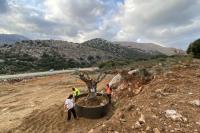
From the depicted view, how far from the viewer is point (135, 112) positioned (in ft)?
34.2

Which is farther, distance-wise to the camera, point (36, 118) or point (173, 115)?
point (36, 118)

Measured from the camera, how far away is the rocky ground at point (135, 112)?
927 cm

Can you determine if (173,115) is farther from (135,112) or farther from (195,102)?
(195,102)

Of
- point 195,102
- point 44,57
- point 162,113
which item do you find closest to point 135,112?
point 162,113

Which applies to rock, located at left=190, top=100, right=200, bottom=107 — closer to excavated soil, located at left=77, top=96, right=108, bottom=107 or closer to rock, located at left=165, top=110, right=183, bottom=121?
rock, located at left=165, top=110, right=183, bottom=121

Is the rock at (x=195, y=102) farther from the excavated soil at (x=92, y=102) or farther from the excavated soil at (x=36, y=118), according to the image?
the excavated soil at (x=92, y=102)

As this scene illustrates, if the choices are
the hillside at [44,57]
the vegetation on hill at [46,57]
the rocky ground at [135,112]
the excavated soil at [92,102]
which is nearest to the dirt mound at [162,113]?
the rocky ground at [135,112]

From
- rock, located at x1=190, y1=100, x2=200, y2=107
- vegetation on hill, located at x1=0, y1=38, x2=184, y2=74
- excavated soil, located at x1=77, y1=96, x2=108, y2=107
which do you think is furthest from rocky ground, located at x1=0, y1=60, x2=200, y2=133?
vegetation on hill, located at x1=0, y1=38, x2=184, y2=74

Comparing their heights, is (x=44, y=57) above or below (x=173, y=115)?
above

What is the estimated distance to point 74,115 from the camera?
13953mm

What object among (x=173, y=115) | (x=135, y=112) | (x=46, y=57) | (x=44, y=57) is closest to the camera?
(x=173, y=115)

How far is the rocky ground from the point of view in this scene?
927cm

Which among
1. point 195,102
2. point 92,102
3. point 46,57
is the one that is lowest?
point 92,102

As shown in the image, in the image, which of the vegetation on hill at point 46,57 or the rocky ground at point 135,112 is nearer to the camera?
the rocky ground at point 135,112
